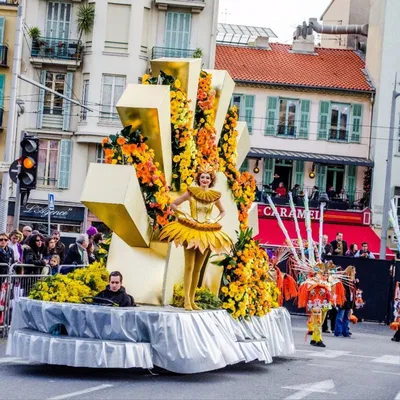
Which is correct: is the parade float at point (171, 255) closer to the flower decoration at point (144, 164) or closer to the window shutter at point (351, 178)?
the flower decoration at point (144, 164)

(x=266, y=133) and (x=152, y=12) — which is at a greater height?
(x=152, y=12)

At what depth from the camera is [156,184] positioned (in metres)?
16.1

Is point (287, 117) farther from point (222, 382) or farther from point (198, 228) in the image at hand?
point (222, 382)

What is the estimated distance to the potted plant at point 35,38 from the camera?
51875 mm

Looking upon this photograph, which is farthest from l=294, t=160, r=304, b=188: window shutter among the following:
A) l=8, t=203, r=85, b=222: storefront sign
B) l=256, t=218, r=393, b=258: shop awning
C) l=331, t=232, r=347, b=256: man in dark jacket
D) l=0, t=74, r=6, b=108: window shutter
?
l=331, t=232, r=347, b=256: man in dark jacket

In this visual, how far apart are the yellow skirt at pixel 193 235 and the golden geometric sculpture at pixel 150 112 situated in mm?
1234

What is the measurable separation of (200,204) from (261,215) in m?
37.7

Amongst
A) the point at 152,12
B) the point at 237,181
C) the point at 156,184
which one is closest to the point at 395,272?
the point at 237,181

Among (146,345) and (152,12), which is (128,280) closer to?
(146,345)

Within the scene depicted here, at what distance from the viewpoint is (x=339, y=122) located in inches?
2242

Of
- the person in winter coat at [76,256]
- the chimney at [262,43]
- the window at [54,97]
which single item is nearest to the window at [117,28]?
the window at [54,97]

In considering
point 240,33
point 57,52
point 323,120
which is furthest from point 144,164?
point 240,33

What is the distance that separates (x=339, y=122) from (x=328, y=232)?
6.00 metres

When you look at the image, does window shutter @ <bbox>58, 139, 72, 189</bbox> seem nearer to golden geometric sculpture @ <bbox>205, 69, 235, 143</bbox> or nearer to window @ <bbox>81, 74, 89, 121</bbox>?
window @ <bbox>81, 74, 89, 121</bbox>
